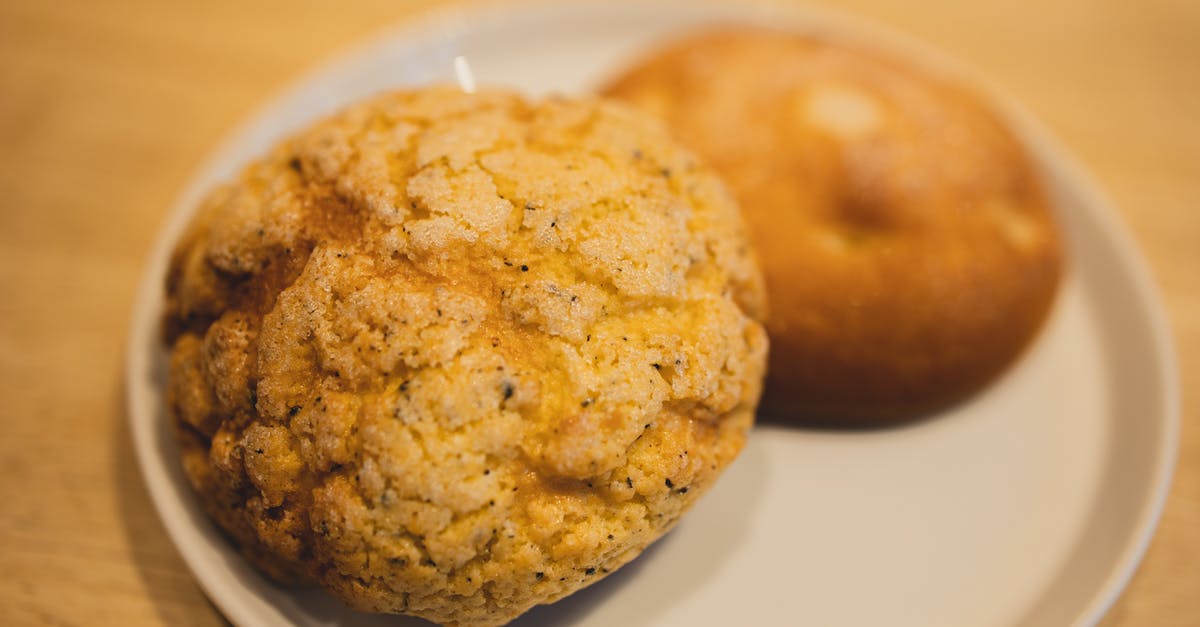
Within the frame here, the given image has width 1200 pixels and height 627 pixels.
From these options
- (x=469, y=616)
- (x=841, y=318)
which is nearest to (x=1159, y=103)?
(x=841, y=318)

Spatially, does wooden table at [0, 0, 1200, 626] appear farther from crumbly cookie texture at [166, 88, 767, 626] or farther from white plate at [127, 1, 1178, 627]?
crumbly cookie texture at [166, 88, 767, 626]

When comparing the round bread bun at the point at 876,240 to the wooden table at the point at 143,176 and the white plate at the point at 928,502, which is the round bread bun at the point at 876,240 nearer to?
the white plate at the point at 928,502

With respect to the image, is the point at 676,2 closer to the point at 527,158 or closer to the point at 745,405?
the point at 527,158

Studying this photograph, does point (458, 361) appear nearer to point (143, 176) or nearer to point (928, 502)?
point (928, 502)

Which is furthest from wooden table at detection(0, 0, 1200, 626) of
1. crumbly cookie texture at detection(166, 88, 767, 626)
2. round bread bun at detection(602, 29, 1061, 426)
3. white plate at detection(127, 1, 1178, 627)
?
round bread bun at detection(602, 29, 1061, 426)

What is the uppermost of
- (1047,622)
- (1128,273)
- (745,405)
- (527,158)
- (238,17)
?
(527,158)

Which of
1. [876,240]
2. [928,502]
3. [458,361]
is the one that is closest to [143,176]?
[458,361]
